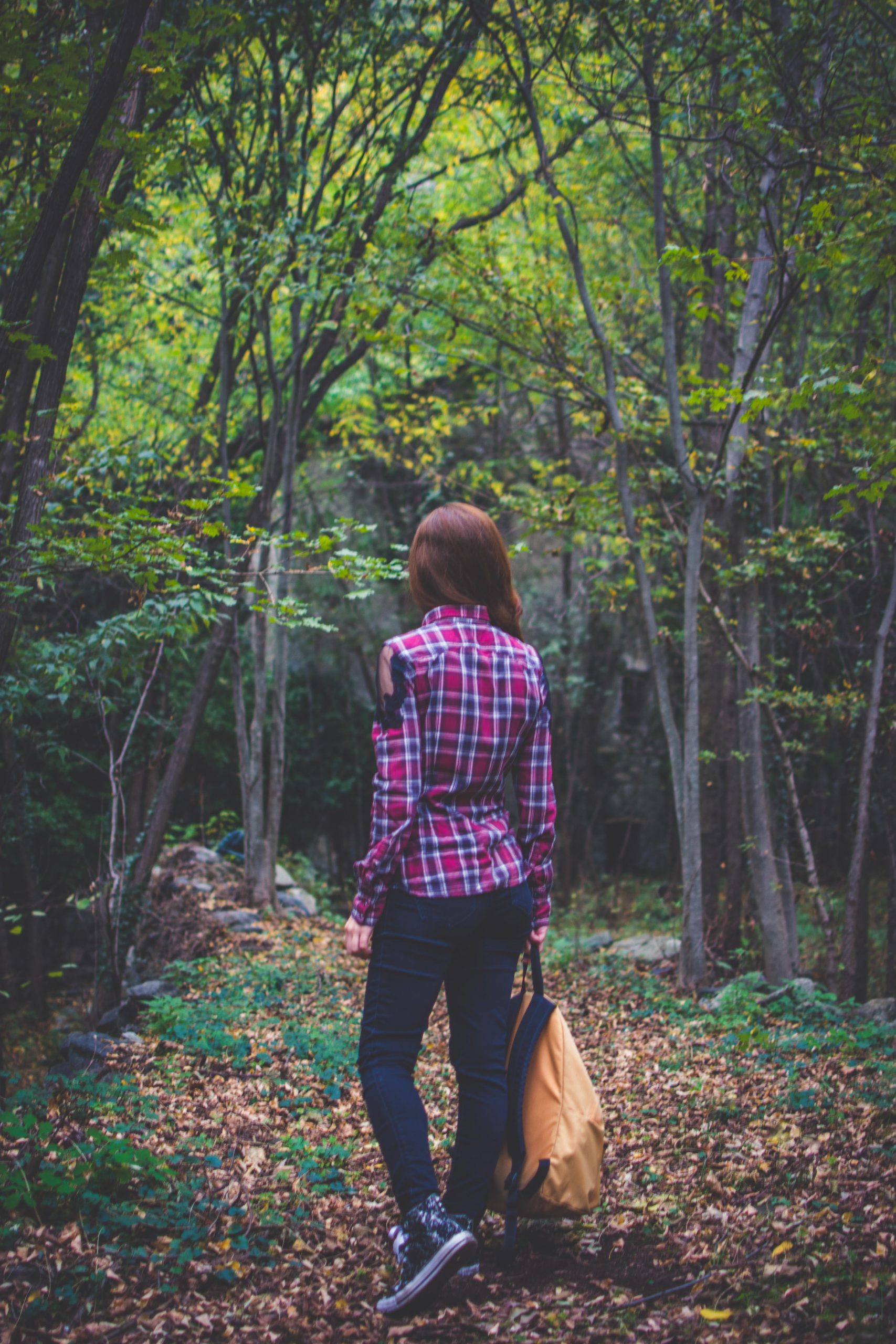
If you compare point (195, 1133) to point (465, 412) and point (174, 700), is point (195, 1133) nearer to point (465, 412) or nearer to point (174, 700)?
point (174, 700)

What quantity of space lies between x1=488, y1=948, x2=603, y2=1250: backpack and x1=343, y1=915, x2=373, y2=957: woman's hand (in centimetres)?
44

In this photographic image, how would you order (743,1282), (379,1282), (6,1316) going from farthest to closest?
(379,1282) → (743,1282) → (6,1316)

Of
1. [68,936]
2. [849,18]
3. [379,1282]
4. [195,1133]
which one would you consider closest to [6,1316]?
[379,1282]

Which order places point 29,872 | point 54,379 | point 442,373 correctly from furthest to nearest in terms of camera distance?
point 442,373 < point 29,872 < point 54,379

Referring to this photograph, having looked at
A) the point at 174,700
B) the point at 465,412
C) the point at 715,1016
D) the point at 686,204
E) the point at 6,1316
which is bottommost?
the point at 715,1016

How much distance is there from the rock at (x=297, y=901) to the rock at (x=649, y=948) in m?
3.11

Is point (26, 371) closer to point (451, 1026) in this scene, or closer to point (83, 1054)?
point (83, 1054)

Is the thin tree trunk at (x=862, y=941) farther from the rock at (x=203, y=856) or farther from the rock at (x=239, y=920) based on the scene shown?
the rock at (x=203, y=856)

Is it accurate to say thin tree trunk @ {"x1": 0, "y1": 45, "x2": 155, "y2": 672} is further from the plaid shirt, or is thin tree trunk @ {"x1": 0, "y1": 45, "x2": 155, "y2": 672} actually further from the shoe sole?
the shoe sole

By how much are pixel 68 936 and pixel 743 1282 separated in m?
9.84

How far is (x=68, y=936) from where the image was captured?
34.1 feet

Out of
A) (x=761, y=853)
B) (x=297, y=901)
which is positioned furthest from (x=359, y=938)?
(x=297, y=901)

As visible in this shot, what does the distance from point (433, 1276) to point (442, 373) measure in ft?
24.6

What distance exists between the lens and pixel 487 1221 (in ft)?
8.57
